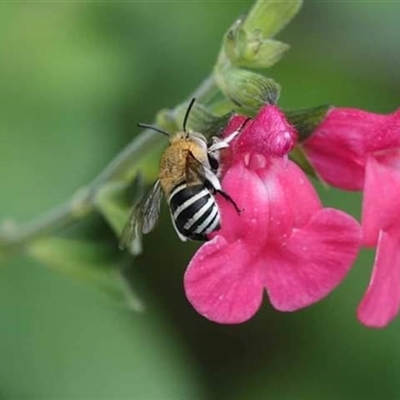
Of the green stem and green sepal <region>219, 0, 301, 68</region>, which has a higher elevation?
green sepal <region>219, 0, 301, 68</region>

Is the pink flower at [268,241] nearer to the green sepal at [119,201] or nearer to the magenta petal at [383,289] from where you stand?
the magenta petal at [383,289]

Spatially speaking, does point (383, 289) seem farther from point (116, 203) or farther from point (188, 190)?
point (116, 203)

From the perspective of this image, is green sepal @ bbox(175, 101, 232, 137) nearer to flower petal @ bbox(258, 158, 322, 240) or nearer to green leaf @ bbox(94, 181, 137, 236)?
flower petal @ bbox(258, 158, 322, 240)

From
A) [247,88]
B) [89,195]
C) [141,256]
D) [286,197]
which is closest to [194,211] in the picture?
[286,197]

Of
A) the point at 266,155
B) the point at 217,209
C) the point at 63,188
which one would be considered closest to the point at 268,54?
the point at 266,155

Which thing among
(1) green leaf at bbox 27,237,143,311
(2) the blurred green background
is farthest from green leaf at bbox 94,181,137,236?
(2) the blurred green background

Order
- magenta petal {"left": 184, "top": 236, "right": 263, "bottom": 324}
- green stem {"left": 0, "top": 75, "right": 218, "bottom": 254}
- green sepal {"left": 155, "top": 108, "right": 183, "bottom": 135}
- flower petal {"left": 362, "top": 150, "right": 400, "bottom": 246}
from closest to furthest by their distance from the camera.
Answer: magenta petal {"left": 184, "top": 236, "right": 263, "bottom": 324} < flower petal {"left": 362, "top": 150, "right": 400, "bottom": 246} < green sepal {"left": 155, "top": 108, "right": 183, "bottom": 135} < green stem {"left": 0, "top": 75, "right": 218, "bottom": 254}
